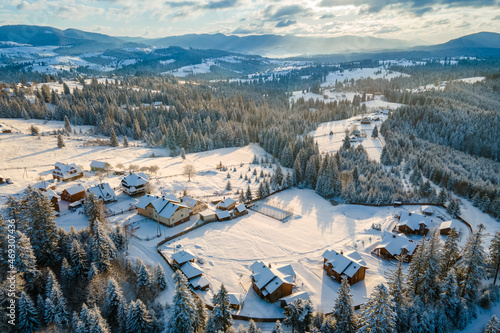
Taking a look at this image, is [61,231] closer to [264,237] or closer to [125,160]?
[264,237]

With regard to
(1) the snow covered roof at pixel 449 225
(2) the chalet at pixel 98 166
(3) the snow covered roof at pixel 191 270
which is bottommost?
(1) the snow covered roof at pixel 449 225

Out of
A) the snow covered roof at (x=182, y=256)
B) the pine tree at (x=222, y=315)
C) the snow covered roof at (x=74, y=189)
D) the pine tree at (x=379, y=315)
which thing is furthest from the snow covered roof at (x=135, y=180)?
the pine tree at (x=379, y=315)

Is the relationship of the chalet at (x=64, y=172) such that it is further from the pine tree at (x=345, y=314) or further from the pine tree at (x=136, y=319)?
the pine tree at (x=345, y=314)

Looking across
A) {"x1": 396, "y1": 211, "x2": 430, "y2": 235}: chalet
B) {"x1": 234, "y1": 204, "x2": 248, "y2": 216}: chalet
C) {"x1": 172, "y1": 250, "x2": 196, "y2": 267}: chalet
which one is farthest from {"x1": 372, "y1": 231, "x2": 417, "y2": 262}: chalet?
{"x1": 172, "y1": 250, "x2": 196, "y2": 267}: chalet

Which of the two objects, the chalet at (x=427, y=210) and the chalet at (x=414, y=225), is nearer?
the chalet at (x=414, y=225)

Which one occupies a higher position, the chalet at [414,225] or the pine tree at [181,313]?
the pine tree at [181,313]

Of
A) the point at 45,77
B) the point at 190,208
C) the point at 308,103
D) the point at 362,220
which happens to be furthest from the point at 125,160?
Answer: the point at 45,77

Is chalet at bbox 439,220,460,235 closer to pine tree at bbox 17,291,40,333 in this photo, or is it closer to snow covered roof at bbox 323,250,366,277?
snow covered roof at bbox 323,250,366,277
